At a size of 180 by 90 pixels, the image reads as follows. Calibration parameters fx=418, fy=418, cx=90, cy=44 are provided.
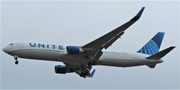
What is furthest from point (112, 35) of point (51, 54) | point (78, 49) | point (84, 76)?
point (84, 76)

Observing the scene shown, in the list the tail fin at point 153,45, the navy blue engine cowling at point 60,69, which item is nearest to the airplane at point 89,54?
the tail fin at point 153,45

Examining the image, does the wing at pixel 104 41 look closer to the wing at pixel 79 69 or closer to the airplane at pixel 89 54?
the airplane at pixel 89 54

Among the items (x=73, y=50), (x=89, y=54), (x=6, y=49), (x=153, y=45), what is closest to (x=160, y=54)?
(x=153, y=45)

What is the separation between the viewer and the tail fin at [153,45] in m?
52.1

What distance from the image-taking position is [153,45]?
2117 inches

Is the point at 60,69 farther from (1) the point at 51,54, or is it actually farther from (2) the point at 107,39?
(2) the point at 107,39

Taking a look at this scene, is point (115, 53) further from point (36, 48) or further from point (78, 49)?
point (36, 48)

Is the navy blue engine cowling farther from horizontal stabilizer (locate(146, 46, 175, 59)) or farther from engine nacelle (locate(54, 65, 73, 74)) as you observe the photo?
horizontal stabilizer (locate(146, 46, 175, 59))

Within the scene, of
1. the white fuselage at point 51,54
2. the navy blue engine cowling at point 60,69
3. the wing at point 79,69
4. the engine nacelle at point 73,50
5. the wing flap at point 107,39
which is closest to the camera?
the wing flap at point 107,39

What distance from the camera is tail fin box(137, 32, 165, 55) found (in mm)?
52094

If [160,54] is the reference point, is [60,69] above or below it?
below

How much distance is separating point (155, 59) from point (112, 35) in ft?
26.4

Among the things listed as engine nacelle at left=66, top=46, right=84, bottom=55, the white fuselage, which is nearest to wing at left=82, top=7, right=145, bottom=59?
engine nacelle at left=66, top=46, right=84, bottom=55

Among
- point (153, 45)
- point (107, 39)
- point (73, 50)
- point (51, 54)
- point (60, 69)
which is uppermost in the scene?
point (107, 39)
